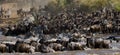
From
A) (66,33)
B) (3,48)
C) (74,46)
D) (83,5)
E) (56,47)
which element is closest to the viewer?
(56,47)

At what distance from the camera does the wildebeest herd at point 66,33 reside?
6919cm

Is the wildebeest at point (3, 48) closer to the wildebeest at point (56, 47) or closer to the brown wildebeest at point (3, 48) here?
the brown wildebeest at point (3, 48)

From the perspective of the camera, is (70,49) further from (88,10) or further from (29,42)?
(88,10)

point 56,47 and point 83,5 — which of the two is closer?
point 56,47

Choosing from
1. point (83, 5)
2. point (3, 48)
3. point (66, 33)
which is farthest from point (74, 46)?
point (83, 5)

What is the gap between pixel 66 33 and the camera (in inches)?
3971

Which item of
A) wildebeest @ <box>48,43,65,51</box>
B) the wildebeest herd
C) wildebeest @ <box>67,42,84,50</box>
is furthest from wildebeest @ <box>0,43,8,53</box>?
wildebeest @ <box>67,42,84,50</box>

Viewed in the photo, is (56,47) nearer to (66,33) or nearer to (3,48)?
(3,48)

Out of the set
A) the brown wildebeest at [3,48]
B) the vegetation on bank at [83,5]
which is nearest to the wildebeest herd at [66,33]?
the brown wildebeest at [3,48]

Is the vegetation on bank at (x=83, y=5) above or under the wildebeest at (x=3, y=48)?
under

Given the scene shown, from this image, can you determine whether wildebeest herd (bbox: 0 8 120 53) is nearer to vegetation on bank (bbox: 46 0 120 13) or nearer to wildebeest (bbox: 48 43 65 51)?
wildebeest (bbox: 48 43 65 51)

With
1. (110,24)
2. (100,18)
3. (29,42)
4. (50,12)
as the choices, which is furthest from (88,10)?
(29,42)

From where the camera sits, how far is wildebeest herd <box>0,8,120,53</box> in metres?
69.2

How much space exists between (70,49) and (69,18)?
54.4 m
